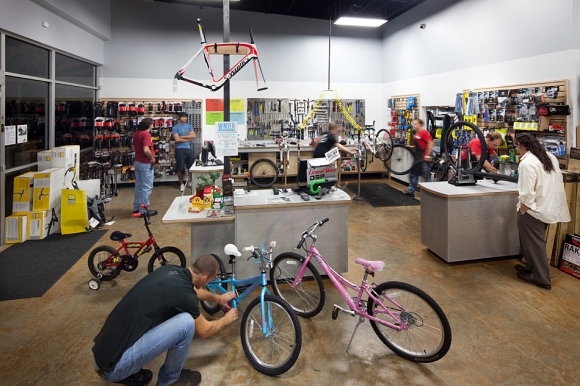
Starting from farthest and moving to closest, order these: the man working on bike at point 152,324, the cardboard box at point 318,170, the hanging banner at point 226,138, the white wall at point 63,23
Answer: the white wall at point 63,23 → the cardboard box at point 318,170 → the hanging banner at point 226,138 → the man working on bike at point 152,324

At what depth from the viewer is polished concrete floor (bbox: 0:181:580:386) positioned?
96.3 inches

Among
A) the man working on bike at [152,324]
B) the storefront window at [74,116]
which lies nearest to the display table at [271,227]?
the man working on bike at [152,324]

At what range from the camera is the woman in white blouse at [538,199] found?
3.57 meters

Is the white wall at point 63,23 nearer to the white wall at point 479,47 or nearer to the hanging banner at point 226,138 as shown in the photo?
the hanging banner at point 226,138

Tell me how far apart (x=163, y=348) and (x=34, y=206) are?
4.23m

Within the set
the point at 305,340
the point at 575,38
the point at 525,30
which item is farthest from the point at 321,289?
the point at 525,30

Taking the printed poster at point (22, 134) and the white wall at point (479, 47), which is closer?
the white wall at point (479, 47)

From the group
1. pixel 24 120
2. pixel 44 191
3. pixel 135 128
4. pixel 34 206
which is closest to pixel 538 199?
pixel 44 191

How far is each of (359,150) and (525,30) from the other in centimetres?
366

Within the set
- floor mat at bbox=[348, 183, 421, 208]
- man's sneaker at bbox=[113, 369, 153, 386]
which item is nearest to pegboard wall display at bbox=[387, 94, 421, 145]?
floor mat at bbox=[348, 183, 421, 208]

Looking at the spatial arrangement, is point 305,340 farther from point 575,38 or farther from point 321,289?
point 575,38

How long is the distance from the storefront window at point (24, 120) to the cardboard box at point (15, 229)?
0.74 meters

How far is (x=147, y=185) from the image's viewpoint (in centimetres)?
617

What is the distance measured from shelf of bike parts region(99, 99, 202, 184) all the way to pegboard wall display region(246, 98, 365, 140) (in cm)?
143
